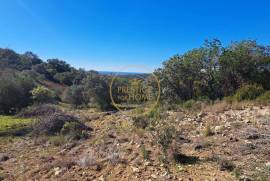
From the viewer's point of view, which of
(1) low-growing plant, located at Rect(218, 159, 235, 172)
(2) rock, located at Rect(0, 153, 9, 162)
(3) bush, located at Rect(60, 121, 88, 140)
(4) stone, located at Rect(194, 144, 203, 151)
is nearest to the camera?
(1) low-growing plant, located at Rect(218, 159, 235, 172)

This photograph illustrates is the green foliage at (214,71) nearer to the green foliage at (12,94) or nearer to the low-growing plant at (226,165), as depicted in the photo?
the low-growing plant at (226,165)

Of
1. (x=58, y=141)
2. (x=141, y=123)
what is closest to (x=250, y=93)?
(x=141, y=123)

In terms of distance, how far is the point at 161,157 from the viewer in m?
5.19

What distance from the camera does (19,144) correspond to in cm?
920

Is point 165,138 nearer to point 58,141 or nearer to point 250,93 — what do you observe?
point 58,141

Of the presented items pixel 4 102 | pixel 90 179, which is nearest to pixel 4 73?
pixel 4 102

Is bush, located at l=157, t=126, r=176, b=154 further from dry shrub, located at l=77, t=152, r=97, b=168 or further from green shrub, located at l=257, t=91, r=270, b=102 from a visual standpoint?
green shrub, located at l=257, t=91, r=270, b=102

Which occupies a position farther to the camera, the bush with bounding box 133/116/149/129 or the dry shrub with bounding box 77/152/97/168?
the bush with bounding box 133/116/149/129

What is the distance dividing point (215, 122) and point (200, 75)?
6646 mm

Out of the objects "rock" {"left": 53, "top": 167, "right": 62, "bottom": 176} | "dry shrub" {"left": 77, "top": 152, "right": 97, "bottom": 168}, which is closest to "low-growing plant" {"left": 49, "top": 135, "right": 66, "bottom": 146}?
"rock" {"left": 53, "top": 167, "right": 62, "bottom": 176}

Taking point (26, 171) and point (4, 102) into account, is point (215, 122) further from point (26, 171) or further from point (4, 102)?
point (4, 102)

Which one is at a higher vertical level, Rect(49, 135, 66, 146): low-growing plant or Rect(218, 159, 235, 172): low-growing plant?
Rect(218, 159, 235, 172): low-growing plant

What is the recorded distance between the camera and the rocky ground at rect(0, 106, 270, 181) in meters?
4.54

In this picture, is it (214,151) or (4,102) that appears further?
(4,102)
